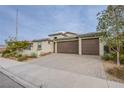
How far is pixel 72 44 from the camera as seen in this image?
25797 mm

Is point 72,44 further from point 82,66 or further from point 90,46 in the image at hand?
point 82,66

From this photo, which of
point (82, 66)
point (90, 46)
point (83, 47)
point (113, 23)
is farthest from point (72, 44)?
point (113, 23)

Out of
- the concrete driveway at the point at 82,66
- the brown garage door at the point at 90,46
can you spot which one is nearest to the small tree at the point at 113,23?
the concrete driveway at the point at 82,66

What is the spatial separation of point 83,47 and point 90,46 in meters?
1.26

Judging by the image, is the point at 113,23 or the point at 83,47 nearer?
the point at 113,23

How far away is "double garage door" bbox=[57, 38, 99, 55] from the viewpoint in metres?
21.7

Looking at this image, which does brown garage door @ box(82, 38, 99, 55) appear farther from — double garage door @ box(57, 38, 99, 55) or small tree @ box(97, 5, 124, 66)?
small tree @ box(97, 5, 124, 66)

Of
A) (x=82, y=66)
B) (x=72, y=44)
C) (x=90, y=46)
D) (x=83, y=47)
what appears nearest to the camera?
(x=82, y=66)

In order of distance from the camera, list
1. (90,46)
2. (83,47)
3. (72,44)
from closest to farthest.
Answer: (90,46) < (83,47) < (72,44)

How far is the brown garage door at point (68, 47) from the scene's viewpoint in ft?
82.7

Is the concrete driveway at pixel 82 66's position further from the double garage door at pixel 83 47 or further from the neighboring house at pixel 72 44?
the double garage door at pixel 83 47
